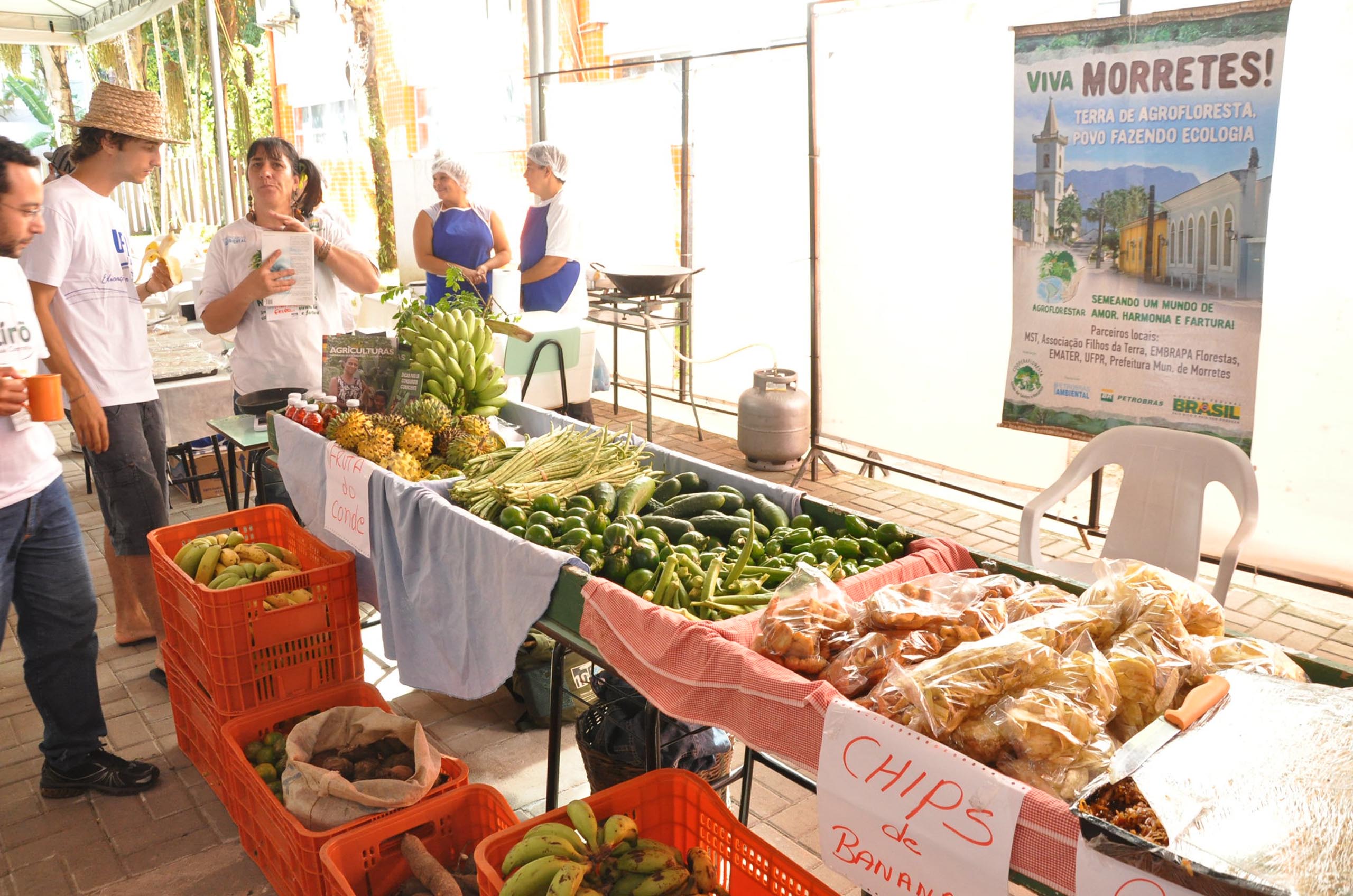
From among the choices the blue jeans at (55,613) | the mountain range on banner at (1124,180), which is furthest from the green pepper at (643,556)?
the mountain range on banner at (1124,180)

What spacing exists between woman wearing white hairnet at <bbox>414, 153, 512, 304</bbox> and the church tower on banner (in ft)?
12.1

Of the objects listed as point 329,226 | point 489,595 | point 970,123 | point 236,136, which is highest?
point 236,136

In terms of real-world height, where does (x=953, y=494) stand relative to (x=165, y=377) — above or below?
below

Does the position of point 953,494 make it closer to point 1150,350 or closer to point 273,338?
point 1150,350

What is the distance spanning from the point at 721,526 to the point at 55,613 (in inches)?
80.1

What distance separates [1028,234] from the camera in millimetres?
4355

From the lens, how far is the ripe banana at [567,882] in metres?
1.79

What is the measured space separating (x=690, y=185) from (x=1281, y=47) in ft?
14.8

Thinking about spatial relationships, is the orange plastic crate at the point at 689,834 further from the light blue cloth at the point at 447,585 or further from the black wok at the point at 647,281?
the black wok at the point at 647,281

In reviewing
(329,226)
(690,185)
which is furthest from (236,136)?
(329,226)

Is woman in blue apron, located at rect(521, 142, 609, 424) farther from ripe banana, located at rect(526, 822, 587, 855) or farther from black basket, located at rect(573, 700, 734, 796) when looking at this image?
ripe banana, located at rect(526, 822, 587, 855)

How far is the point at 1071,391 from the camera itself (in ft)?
14.2

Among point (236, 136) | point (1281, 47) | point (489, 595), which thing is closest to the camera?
point (489, 595)

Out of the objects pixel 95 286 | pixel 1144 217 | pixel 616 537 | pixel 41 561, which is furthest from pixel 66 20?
pixel 616 537
